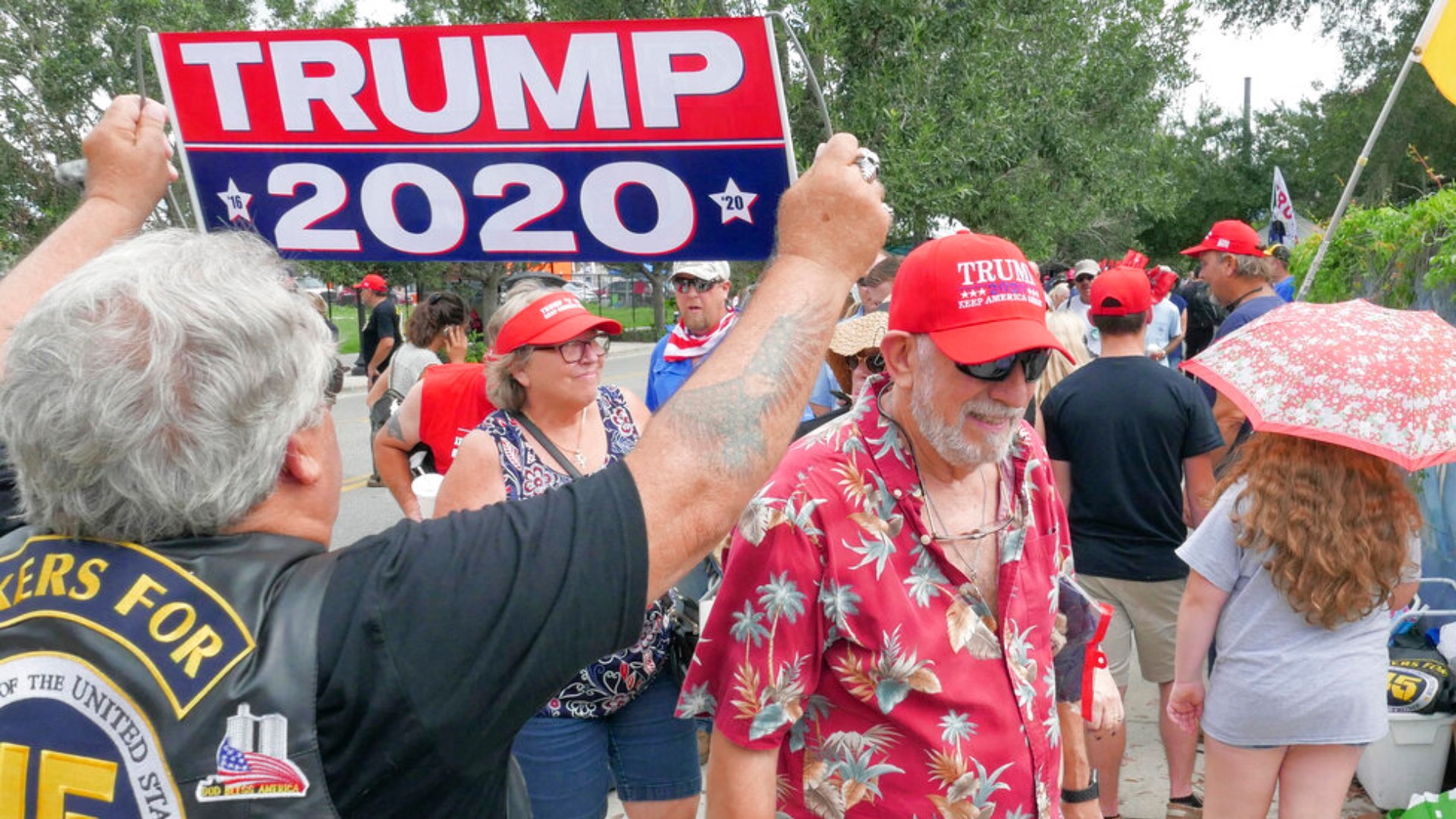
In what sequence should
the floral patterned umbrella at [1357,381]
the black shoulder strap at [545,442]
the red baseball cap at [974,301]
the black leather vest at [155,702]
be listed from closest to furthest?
the black leather vest at [155,702]
the red baseball cap at [974,301]
the floral patterned umbrella at [1357,381]
the black shoulder strap at [545,442]

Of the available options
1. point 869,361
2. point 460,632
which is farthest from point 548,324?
point 460,632

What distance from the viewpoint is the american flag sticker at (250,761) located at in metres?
1.15

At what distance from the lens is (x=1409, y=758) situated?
402 centimetres

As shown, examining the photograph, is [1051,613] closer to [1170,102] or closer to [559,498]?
[559,498]

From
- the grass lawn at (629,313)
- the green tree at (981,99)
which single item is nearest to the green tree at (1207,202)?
the grass lawn at (629,313)

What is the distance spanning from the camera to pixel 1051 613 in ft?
7.18

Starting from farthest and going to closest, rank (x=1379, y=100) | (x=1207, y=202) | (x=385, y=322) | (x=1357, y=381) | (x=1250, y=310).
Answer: (x=1207, y=202) < (x=1379, y=100) < (x=385, y=322) < (x=1250, y=310) < (x=1357, y=381)

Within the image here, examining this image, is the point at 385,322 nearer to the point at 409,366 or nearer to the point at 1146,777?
the point at 409,366

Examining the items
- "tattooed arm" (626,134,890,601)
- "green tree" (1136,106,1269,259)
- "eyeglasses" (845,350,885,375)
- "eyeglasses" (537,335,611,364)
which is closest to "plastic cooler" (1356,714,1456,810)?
"eyeglasses" (845,350,885,375)

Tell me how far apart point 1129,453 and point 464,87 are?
2.78 metres

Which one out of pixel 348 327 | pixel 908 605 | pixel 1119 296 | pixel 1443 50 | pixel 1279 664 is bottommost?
pixel 1279 664

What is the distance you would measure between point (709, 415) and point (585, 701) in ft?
6.22

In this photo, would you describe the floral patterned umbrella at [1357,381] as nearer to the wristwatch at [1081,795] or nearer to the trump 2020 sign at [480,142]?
the wristwatch at [1081,795]

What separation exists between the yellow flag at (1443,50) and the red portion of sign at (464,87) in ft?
11.3
